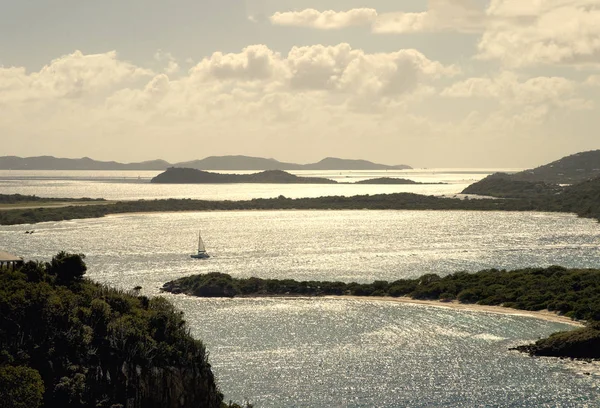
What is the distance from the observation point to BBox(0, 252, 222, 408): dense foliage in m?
42.9

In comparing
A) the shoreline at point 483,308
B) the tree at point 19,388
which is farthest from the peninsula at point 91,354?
the shoreline at point 483,308

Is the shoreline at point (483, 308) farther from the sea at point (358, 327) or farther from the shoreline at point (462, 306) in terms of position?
the sea at point (358, 327)

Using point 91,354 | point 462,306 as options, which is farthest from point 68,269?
point 462,306

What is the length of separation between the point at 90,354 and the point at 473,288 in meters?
62.6

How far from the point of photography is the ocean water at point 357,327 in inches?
2385

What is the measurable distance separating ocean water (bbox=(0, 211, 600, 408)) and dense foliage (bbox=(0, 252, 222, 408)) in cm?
1193

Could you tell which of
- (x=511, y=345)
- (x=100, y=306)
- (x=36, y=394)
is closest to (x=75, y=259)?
(x=100, y=306)

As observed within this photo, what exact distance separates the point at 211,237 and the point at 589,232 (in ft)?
261

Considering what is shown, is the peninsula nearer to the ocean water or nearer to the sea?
the sea

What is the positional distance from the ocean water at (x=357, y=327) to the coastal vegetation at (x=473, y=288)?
4226 mm

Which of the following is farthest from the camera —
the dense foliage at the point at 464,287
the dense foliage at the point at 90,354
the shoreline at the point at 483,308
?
the dense foliage at the point at 464,287

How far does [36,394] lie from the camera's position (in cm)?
4031

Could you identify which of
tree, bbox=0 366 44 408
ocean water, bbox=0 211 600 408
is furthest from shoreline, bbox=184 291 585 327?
tree, bbox=0 366 44 408

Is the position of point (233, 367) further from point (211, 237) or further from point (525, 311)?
point (211, 237)
